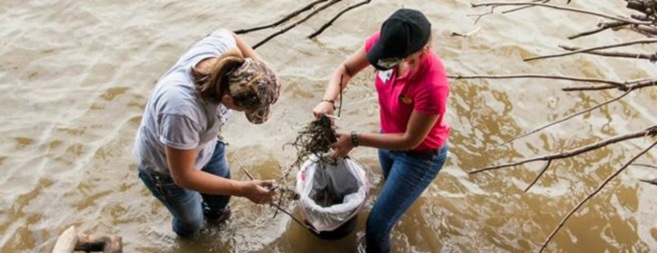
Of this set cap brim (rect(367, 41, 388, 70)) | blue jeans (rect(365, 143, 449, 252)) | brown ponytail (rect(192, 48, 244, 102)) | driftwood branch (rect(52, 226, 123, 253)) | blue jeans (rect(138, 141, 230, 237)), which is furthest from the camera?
driftwood branch (rect(52, 226, 123, 253))

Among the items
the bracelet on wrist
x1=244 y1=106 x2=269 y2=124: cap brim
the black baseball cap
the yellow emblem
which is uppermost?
the black baseball cap

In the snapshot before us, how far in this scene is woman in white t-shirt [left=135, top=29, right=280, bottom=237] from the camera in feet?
8.66

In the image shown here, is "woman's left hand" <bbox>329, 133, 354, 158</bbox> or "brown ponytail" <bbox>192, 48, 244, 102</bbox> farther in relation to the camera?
"woman's left hand" <bbox>329, 133, 354, 158</bbox>

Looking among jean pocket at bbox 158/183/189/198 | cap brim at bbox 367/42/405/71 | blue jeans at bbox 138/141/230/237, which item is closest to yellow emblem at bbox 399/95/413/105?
cap brim at bbox 367/42/405/71

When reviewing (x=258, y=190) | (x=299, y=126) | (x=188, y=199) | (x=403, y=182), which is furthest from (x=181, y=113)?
(x=299, y=126)

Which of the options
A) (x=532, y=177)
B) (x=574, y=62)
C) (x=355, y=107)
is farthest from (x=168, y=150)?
(x=574, y=62)

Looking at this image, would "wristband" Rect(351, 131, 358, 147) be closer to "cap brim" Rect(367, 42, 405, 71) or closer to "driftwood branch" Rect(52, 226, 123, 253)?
"cap brim" Rect(367, 42, 405, 71)

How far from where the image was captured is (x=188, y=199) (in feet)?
11.3

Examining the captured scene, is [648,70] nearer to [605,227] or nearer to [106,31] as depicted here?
[605,227]

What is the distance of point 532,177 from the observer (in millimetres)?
4746

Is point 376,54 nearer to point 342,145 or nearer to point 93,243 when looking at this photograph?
point 342,145

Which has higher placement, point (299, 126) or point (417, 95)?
point (417, 95)

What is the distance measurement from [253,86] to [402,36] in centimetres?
73

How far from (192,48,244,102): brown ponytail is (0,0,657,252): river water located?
1828 millimetres
